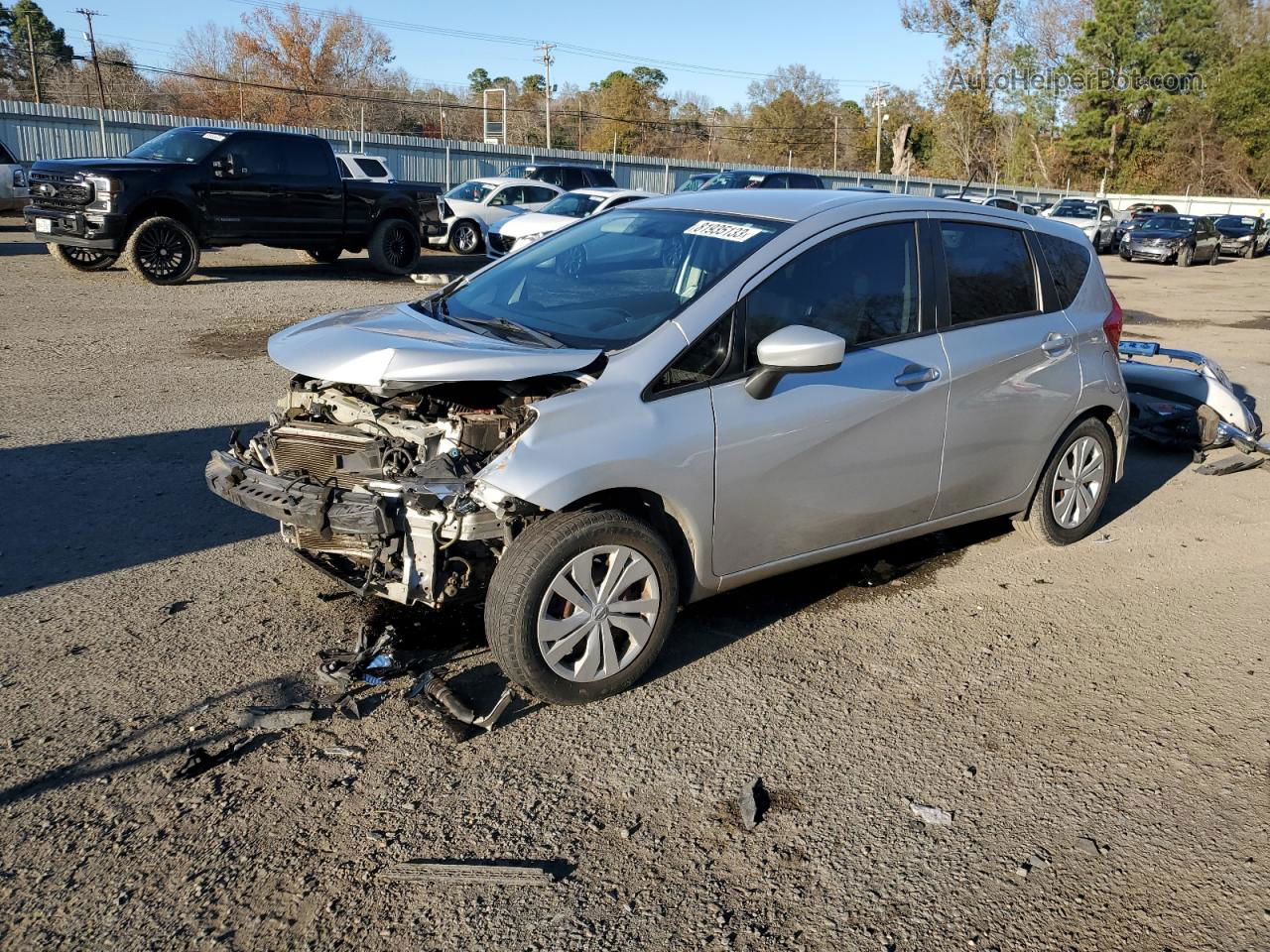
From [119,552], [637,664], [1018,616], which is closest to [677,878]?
[637,664]

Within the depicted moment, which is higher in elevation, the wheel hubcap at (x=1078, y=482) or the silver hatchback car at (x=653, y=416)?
the silver hatchback car at (x=653, y=416)

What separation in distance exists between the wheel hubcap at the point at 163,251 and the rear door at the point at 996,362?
12.1m

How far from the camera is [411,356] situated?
387 cm

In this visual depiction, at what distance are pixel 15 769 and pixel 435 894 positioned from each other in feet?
4.90

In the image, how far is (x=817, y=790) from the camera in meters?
3.46

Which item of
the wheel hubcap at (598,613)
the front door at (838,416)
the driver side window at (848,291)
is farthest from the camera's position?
the driver side window at (848,291)

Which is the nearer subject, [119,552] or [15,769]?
[15,769]

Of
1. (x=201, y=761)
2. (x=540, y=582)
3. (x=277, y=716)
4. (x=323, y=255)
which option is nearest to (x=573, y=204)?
(x=323, y=255)

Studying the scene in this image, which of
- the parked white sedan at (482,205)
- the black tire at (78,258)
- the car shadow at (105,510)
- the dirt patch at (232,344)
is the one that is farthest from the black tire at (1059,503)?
the parked white sedan at (482,205)

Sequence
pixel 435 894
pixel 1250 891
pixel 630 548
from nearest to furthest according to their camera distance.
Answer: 1. pixel 435 894
2. pixel 1250 891
3. pixel 630 548

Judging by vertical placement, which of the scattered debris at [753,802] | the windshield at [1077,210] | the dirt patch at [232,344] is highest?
the windshield at [1077,210]

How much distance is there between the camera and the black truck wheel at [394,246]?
56.4 feet

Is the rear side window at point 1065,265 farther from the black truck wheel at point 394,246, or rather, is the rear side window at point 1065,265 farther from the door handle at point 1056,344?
the black truck wheel at point 394,246

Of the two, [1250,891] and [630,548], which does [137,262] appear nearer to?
[630,548]
